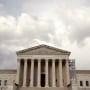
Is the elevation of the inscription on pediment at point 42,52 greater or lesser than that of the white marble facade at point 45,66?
greater

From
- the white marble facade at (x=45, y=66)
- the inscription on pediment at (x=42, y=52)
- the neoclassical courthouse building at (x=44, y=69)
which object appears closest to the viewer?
the neoclassical courthouse building at (x=44, y=69)

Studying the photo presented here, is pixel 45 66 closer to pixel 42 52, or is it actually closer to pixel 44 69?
pixel 44 69

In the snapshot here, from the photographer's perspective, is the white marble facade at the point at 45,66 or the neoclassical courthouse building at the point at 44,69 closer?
the neoclassical courthouse building at the point at 44,69

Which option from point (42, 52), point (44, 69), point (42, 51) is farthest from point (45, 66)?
point (42, 51)

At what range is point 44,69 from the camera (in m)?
58.6

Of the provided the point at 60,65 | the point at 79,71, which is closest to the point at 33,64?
the point at 60,65

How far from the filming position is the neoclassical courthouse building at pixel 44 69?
2138 inches

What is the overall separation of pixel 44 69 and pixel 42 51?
5874mm

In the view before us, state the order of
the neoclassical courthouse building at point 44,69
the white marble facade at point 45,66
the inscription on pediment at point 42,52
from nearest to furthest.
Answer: the neoclassical courthouse building at point 44,69, the white marble facade at point 45,66, the inscription on pediment at point 42,52

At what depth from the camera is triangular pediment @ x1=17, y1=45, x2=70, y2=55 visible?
56.1 m

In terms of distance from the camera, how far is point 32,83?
5309cm

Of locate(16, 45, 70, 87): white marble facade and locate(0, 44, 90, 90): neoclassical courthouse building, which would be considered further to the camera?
locate(16, 45, 70, 87): white marble facade

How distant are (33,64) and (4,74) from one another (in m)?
10.6

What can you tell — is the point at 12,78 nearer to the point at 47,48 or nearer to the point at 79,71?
the point at 47,48
